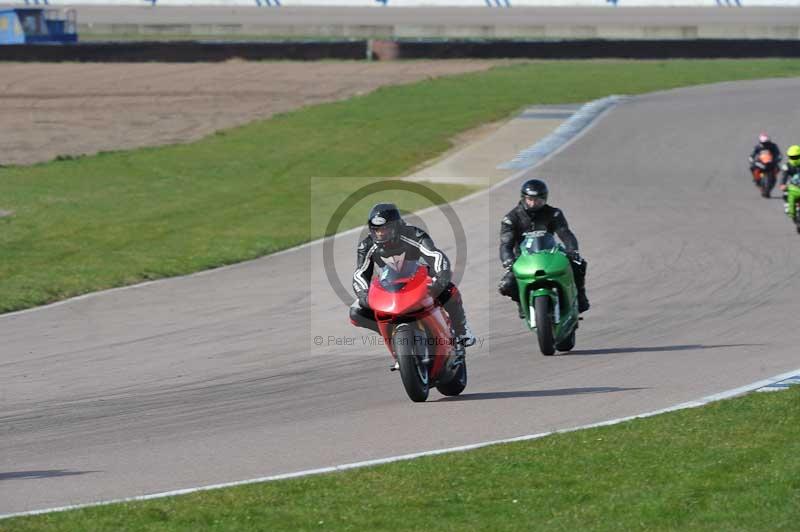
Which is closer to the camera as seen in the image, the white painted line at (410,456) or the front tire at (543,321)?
the white painted line at (410,456)

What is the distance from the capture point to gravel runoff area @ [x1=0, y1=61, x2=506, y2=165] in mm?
34594

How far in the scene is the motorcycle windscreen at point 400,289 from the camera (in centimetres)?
1031

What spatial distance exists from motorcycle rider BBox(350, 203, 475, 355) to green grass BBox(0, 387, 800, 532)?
6.66ft

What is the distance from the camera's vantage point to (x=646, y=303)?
1587 cm

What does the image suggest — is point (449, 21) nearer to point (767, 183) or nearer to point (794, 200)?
point (767, 183)

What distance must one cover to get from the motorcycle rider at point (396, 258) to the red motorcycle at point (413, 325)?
0.14m

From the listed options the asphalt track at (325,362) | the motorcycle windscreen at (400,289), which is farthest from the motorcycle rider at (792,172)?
the motorcycle windscreen at (400,289)

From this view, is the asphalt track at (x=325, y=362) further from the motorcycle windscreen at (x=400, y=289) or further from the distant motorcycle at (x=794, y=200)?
the motorcycle windscreen at (x=400, y=289)

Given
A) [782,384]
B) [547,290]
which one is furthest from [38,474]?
[782,384]

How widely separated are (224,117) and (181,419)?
28.5 m

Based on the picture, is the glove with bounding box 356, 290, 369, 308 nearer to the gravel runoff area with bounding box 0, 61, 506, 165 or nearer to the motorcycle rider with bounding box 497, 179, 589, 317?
the motorcycle rider with bounding box 497, 179, 589, 317

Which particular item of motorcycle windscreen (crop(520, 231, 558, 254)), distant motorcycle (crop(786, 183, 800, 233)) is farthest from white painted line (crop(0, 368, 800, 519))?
distant motorcycle (crop(786, 183, 800, 233))

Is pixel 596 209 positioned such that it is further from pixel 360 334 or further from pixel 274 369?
pixel 274 369

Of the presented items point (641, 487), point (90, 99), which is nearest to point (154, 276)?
point (641, 487)
